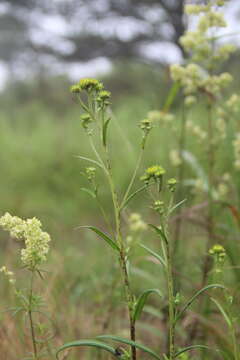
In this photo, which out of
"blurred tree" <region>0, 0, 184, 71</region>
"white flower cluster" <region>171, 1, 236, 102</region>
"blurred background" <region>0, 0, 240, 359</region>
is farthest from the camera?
"blurred tree" <region>0, 0, 184, 71</region>

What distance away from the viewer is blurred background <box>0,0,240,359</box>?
2.99m

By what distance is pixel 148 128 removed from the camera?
618mm

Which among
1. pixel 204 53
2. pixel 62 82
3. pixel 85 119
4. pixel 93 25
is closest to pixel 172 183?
pixel 85 119

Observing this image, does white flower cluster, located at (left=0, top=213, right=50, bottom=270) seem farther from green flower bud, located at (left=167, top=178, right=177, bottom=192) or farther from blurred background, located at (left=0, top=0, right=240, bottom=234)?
blurred background, located at (left=0, top=0, right=240, bottom=234)

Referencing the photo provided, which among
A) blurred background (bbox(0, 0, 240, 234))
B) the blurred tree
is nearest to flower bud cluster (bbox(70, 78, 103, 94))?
blurred background (bbox(0, 0, 240, 234))

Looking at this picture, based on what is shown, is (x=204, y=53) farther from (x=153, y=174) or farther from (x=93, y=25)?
(x=93, y=25)

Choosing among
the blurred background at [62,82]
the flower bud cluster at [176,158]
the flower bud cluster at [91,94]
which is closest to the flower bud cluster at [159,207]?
the flower bud cluster at [91,94]

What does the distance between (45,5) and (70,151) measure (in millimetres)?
2305

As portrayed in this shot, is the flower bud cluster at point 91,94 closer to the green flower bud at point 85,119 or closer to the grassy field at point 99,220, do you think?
the green flower bud at point 85,119

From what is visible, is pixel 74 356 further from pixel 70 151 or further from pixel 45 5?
pixel 45 5

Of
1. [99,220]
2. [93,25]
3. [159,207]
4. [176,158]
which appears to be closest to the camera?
[159,207]

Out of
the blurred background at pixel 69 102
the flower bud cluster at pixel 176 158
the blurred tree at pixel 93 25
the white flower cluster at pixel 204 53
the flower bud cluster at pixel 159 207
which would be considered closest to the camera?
the flower bud cluster at pixel 159 207

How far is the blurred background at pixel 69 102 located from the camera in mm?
2988

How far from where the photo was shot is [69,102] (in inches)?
298
